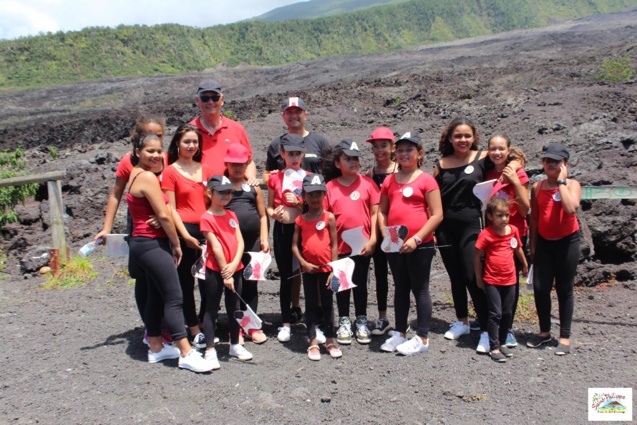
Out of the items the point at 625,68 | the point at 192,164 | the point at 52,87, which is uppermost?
the point at 52,87

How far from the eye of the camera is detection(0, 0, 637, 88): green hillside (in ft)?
135

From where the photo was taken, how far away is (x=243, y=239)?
5078mm

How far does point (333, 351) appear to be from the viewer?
4855 mm

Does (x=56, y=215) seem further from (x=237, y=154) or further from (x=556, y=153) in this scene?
(x=556, y=153)

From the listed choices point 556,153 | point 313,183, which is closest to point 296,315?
point 313,183

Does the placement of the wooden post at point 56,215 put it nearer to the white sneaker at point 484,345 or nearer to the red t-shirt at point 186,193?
the red t-shirt at point 186,193

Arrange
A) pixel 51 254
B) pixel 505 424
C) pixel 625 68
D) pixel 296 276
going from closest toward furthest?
pixel 505 424
pixel 296 276
pixel 51 254
pixel 625 68

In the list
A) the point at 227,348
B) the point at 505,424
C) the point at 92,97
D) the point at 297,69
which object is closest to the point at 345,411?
the point at 505,424

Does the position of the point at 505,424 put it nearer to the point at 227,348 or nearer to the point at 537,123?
the point at 227,348

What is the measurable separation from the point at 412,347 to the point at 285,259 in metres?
1.28

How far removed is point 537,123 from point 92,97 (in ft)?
75.4

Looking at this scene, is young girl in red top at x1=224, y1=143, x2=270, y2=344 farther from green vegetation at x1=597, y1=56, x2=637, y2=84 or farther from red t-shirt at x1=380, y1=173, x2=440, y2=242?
green vegetation at x1=597, y1=56, x2=637, y2=84

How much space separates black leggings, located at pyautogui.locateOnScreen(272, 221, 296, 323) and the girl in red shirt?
685 millimetres

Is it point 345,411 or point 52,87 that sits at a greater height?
point 52,87
